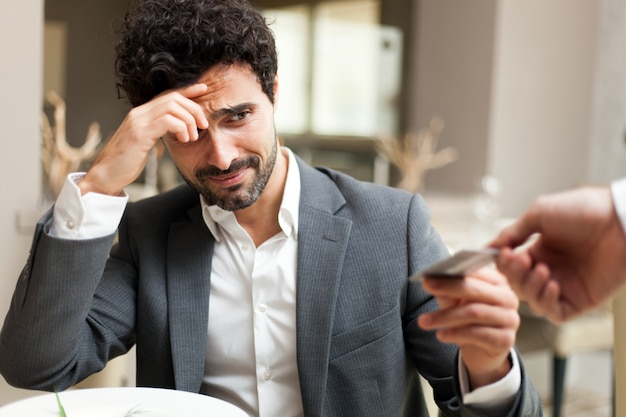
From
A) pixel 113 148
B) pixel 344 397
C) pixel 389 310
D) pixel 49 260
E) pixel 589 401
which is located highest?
pixel 113 148

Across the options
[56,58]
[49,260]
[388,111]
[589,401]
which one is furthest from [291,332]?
[56,58]

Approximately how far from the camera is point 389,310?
4.37 feet

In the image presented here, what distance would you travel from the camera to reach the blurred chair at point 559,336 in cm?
329

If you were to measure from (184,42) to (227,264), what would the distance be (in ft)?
1.32

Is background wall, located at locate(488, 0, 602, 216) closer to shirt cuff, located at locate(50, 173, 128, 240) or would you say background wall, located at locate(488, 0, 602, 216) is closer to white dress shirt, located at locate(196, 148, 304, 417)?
white dress shirt, located at locate(196, 148, 304, 417)

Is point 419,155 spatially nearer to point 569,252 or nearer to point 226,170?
point 226,170

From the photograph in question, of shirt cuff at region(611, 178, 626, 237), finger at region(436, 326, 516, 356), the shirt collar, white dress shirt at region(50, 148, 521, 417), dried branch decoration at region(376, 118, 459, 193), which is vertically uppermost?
shirt cuff at region(611, 178, 626, 237)

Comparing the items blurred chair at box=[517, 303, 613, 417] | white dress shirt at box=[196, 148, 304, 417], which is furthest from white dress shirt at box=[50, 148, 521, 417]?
blurred chair at box=[517, 303, 613, 417]

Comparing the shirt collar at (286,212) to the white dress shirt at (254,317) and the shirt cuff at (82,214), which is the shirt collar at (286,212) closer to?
the white dress shirt at (254,317)

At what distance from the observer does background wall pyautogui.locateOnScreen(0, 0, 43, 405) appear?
224 centimetres

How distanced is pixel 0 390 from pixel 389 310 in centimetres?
131

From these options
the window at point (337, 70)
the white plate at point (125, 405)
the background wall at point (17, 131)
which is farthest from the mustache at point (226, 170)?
the window at point (337, 70)

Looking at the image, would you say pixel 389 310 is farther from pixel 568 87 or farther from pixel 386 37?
pixel 386 37

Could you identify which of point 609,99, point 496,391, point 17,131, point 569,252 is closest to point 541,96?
point 609,99
